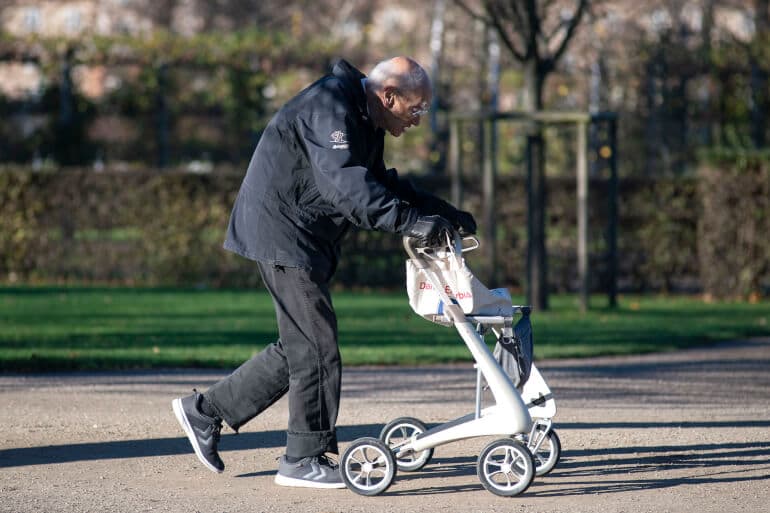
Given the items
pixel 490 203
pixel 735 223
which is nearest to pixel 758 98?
pixel 735 223

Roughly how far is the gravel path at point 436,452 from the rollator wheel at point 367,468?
0.06 metres

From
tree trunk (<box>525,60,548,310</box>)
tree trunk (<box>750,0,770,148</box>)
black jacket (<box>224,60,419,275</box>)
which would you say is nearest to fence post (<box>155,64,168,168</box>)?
tree trunk (<box>525,60,548,310</box>)

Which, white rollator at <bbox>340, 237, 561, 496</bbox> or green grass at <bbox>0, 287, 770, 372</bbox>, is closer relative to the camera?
white rollator at <bbox>340, 237, 561, 496</bbox>

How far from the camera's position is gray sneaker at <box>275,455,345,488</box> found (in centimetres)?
507

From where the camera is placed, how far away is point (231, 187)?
14930mm

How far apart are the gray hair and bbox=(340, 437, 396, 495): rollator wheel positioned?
1435 millimetres

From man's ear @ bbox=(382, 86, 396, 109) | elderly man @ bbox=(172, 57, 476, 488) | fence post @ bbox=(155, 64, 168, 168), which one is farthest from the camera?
fence post @ bbox=(155, 64, 168, 168)

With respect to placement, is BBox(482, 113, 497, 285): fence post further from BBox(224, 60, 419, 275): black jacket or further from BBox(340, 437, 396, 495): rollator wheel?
BBox(340, 437, 396, 495): rollator wheel

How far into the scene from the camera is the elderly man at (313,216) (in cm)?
481

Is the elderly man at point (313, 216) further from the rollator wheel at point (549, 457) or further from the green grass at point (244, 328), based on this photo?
Answer: the green grass at point (244, 328)

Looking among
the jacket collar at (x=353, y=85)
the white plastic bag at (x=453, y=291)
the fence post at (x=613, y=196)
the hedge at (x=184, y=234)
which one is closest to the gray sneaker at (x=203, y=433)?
the white plastic bag at (x=453, y=291)

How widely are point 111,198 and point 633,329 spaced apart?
23.0ft

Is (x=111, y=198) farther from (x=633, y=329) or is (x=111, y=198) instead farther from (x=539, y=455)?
(x=539, y=455)

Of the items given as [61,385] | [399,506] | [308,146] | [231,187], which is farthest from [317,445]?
[231,187]
